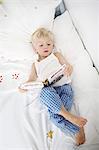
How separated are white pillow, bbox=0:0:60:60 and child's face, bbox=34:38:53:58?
78 millimetres

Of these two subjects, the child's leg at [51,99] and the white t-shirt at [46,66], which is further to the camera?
the white t-shirt at [46,66]

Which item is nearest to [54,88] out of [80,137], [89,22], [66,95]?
[66,95]

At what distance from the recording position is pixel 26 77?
1689 mm

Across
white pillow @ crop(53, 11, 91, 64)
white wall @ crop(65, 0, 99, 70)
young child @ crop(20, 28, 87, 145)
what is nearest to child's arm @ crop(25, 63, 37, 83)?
young child @ crop(20, 28, 87, 145)

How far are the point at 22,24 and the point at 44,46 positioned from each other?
23 centimetres

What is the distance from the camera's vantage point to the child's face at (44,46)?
1.69 metres

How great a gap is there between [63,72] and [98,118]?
29cm

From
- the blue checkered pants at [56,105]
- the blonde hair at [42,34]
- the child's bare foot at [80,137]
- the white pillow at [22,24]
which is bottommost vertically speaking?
the child's bare foot at [80,137]

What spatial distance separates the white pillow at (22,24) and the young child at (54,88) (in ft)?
0.25

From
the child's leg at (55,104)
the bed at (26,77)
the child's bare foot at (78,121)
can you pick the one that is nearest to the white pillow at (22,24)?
the bed at (26,77)

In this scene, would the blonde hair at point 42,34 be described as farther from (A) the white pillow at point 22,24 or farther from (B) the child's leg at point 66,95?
(B) the child's leg at point 66,95

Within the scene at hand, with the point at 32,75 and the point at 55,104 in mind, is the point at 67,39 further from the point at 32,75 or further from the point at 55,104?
the point at 55,104

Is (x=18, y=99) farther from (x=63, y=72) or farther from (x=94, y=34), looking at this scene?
(x=94, y=34)

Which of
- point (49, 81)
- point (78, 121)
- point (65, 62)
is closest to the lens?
point (78, 121)
